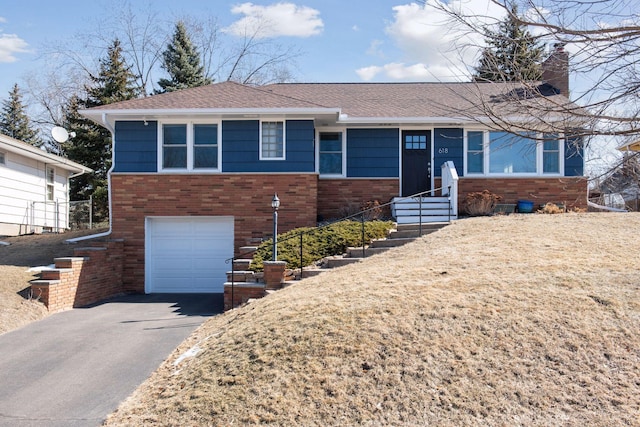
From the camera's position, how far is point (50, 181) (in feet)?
70.5

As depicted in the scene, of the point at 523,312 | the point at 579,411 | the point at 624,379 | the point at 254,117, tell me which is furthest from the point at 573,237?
the point at 254,117

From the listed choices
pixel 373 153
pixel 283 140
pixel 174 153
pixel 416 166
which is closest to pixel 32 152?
pixel 174 153

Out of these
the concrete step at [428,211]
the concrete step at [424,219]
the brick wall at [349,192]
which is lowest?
the concrete step at [424,219]

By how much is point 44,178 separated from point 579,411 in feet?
68.5

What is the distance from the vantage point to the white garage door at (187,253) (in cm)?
1450

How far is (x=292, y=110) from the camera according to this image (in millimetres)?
14117

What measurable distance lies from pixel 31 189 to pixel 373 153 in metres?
12.7

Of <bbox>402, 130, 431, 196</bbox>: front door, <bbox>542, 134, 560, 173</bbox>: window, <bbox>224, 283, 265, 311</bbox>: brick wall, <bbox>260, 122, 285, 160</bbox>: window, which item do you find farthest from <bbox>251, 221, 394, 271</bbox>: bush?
<bbox>542, 134, 560, 173</bbox>: window

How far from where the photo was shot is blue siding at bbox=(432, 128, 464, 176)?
52.4 feet

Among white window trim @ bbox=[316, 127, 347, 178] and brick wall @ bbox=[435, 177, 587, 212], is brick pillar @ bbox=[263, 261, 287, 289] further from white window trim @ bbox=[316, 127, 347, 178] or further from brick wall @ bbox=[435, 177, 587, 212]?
brick wall @ bbox=[435, 177, 587, 212]

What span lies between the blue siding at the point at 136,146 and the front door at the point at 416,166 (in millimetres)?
7208

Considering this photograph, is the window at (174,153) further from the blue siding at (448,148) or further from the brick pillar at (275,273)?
the blue siding at (448,148)

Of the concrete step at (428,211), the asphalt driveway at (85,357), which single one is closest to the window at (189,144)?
the asphalt driveway at (85,357)

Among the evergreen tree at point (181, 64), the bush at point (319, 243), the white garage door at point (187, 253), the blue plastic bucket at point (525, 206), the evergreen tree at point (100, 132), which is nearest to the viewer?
the bush at point (319, 243)
